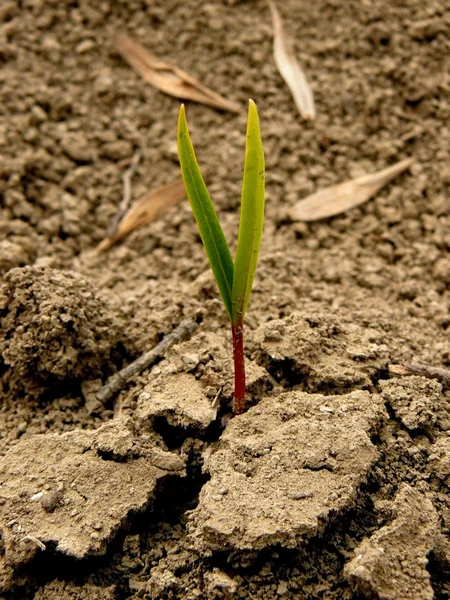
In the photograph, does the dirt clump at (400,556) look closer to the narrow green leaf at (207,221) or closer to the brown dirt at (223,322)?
the brown dirt at (223,322)

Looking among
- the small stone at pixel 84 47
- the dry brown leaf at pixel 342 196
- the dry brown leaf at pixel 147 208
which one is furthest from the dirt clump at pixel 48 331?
the small stone at pixel 84 47

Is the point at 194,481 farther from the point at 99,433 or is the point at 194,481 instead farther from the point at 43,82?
the point at 43,82

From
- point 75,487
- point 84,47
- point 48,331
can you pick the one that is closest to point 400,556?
point 75,487

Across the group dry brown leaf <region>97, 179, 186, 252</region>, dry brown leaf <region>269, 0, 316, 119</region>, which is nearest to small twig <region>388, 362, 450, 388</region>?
dry brown leaf <region>97, 179, 186, 252</region>

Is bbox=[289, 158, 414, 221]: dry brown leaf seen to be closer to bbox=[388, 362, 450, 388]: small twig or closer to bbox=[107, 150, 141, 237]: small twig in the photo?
bbox=[107, 150, 141, 237]: small twig

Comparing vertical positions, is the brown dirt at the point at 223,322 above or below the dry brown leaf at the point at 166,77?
below
